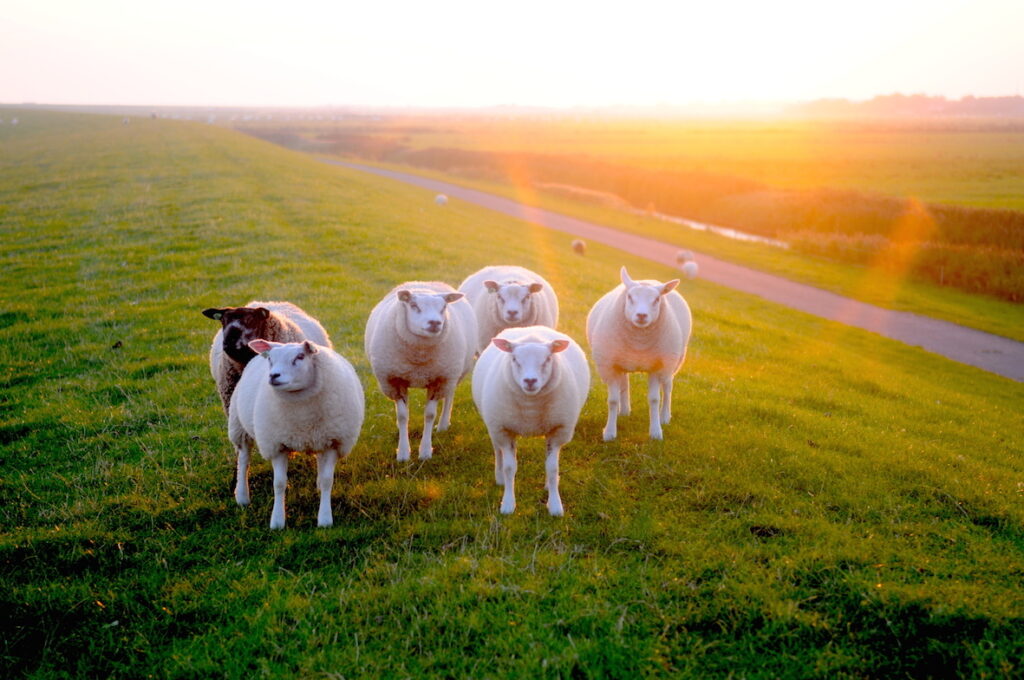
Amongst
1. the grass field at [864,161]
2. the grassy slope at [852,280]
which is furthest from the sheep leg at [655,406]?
the grass field at [864,161]

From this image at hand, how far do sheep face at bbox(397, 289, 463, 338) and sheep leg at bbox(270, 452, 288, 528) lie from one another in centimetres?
197

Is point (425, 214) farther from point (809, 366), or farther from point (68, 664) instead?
point (68, 664)

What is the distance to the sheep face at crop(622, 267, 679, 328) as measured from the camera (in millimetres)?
7227

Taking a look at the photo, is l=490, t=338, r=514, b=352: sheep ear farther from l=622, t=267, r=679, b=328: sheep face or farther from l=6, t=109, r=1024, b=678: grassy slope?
l=622, t=267, r=679, b=328: sheep face

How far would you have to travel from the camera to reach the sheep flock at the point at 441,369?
5680mm

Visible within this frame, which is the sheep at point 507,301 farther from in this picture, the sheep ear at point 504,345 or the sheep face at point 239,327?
the sheep face at point 239,327

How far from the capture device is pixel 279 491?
5.71 metres

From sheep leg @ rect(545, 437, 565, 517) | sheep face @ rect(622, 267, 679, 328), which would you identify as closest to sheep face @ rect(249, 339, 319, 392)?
sheep leg @ rect(545, 437, 565, 517)

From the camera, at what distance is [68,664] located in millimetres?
4168

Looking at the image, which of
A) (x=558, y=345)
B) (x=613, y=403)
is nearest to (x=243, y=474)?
(x=558, y=345)

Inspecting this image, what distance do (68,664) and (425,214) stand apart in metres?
27.0

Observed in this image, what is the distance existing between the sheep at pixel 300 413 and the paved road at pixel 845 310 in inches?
627

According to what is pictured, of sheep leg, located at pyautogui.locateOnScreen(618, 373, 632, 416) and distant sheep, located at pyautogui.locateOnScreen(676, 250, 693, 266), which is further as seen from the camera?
distant sheep, located at pyautogui.locateOnScreen(676, 250, 693, 266)

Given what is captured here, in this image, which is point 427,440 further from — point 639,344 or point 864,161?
point 864,161
